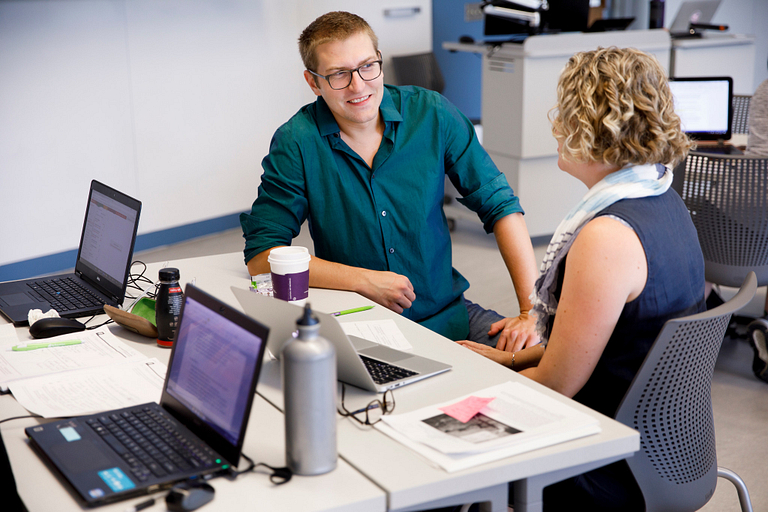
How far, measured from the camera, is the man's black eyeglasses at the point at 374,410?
124 cm

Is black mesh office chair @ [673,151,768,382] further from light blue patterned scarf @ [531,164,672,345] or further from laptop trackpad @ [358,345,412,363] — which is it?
laptop trackpad @ [358,345,412,363]

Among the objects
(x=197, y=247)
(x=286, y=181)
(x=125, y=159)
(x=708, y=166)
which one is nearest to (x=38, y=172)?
(x=125, y=159)

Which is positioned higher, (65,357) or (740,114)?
(740,114)

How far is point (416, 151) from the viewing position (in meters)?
2.08

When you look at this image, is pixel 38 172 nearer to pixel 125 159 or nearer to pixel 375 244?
pixel 125 159

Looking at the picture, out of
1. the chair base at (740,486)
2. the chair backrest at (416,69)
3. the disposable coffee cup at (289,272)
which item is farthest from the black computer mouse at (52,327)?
the chair backrest at (416,69)

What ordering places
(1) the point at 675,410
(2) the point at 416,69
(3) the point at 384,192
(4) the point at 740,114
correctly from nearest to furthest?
(1) the point at 675,410
(3) the point at 384,192
(4) the point at 740,114
(2) the point at 416,69

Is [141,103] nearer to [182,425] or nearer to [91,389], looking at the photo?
[91,389]

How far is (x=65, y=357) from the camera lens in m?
1.56

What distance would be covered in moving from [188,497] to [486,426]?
0.46m

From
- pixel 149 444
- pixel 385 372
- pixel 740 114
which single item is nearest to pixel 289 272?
pixel 385 372

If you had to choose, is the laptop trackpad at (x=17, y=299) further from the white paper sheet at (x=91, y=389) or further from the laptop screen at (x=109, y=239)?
the white paper sheet at (x=91, y=389)

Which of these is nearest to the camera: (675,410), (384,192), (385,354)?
(675,410)

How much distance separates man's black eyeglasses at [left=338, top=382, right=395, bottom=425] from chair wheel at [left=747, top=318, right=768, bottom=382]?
204 cm
